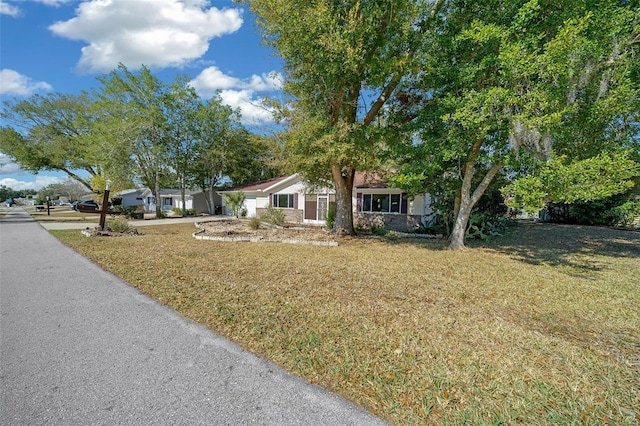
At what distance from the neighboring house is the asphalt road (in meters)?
11.2

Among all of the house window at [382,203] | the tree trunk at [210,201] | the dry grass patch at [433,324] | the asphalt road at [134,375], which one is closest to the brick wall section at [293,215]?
the house window at [382,203]

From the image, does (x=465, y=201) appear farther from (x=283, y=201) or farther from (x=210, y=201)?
(x=210, y=201)

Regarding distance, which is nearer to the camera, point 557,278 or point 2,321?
point 2,321

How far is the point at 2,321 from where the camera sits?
374 centimetres

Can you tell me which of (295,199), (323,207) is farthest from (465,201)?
(295,199)

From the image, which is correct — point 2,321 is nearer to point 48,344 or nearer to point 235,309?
point 48,344

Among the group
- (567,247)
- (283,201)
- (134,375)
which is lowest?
(134,375)

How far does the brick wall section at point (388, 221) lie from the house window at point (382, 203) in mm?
299

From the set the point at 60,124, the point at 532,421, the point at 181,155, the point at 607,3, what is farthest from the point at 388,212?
the point at 60,124

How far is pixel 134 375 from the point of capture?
2621mm

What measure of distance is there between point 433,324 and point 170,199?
132ft

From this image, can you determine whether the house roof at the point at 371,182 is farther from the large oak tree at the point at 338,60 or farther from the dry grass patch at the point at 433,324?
the dry grass patch at the point at 433,324

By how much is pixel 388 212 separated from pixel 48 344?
48.0 feet

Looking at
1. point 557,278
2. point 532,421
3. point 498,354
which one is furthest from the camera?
point 557,278
